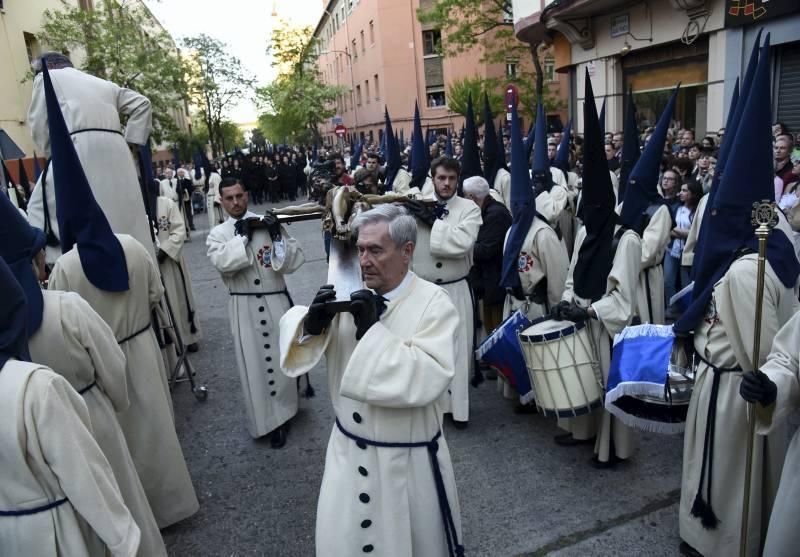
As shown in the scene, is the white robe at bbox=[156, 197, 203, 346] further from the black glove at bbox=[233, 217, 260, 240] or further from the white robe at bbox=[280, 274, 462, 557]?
the white robe at bbox=[280, 274, 462, 557]

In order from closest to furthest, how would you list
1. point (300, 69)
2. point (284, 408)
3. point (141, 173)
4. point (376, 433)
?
point (376, 433) → point (284, 408) → point (141, 173) → point (300, 69)

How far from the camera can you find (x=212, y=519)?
4109 mm

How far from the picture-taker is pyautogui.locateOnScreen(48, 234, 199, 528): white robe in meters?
3.72

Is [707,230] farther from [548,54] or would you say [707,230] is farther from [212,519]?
[548,54]

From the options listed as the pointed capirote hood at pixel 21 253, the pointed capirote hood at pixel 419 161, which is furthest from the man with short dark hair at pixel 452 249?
the pointed capirote hood at pixel 419 161

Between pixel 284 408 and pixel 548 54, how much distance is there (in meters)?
30.0

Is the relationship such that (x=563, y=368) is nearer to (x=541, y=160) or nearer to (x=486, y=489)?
(x=486, y=489)

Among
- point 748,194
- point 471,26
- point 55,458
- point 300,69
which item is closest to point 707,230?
point 748,194

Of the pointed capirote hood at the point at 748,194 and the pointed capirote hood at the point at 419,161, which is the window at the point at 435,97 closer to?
the pointed capirote hood at the point at 419,161

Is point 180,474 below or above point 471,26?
below

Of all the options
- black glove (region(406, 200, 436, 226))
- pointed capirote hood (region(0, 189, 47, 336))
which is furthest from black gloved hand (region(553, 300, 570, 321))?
pointed capirote hood (region(0, 189, 47, 336))

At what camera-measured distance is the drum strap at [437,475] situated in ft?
8.28

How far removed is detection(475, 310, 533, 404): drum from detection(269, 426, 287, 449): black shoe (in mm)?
1799

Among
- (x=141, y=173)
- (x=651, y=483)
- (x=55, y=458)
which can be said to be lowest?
(x=651, y=483)
